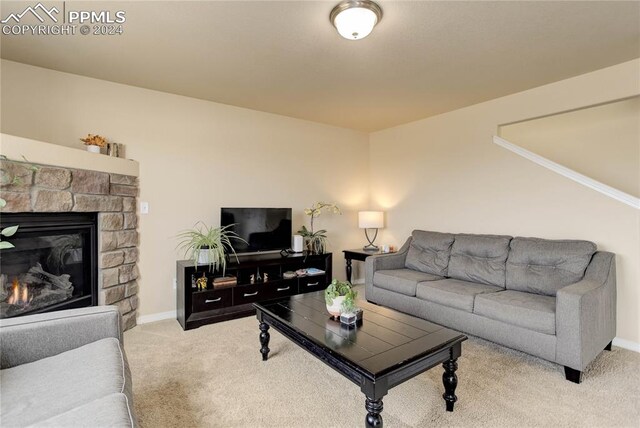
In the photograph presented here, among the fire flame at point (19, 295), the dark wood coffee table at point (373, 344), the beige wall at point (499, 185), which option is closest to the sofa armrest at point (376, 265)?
the beige wall at point (499, 185)

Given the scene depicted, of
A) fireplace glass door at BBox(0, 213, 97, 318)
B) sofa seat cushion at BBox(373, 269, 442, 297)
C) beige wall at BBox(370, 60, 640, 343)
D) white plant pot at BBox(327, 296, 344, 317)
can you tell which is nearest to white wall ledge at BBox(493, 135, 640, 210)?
beige wall at BBox(370, 60, 640, 343)

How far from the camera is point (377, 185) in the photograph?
5035 mm

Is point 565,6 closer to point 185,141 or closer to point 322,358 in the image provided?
point 322,358

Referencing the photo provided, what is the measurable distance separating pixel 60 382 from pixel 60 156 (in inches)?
72.4

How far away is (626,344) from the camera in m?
2.69

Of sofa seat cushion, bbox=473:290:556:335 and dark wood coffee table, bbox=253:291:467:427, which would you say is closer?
dark wood coffee table, bbox=253:291:467:427

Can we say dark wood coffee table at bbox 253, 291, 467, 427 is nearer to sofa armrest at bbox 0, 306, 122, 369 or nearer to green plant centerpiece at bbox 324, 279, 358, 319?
green plant centerpiece at bbox 324, 279, 358, 319

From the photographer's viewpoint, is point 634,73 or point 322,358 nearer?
point 322,358

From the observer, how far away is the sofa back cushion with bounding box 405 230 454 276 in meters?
3.55

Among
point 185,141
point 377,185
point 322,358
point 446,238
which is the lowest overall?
point 322,358

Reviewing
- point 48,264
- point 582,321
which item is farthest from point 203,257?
point 582,321

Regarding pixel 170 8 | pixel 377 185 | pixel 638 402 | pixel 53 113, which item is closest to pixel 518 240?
pixel 638 402

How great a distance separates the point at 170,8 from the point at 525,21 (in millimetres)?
2273

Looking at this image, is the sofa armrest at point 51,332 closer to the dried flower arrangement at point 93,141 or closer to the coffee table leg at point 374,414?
the coffee table leg at point 374,414
